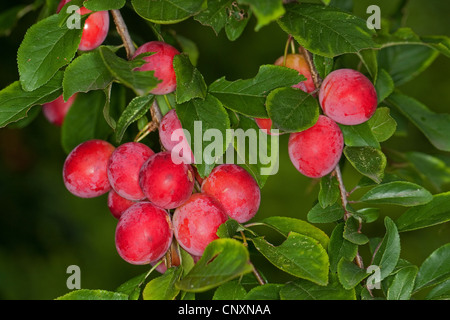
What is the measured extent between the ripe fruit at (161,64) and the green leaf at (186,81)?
1.1 inches

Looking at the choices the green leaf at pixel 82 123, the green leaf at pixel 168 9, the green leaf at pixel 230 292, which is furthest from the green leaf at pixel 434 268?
the green leaf at pixel 82 123

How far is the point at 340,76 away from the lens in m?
0.73

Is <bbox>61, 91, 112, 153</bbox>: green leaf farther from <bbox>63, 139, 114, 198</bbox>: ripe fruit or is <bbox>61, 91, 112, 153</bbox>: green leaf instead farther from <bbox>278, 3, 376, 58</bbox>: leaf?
<bbox>278, 3, 376, 58</bbox>: leaf

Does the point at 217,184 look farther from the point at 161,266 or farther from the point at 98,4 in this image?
the point at 98,4

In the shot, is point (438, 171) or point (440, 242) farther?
point (440, 242)

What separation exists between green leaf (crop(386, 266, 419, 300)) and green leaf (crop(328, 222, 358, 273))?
0.06m

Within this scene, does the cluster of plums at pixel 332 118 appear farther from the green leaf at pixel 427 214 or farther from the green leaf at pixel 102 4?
the green leaf at pixel 102 4

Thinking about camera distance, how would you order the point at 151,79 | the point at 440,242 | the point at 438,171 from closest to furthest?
the point at 151,79 < the point at 438,171 < the point at 440,242

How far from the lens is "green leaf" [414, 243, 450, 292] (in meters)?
0.72

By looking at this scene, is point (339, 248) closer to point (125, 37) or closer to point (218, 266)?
point (218, 266)

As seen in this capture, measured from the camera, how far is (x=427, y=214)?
2.49 ft

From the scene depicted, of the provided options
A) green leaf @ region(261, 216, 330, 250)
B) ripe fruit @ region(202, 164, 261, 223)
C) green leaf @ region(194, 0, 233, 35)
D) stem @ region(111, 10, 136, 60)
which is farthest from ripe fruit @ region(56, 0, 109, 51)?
green leaf @ region(261, 216, 330, 250)
